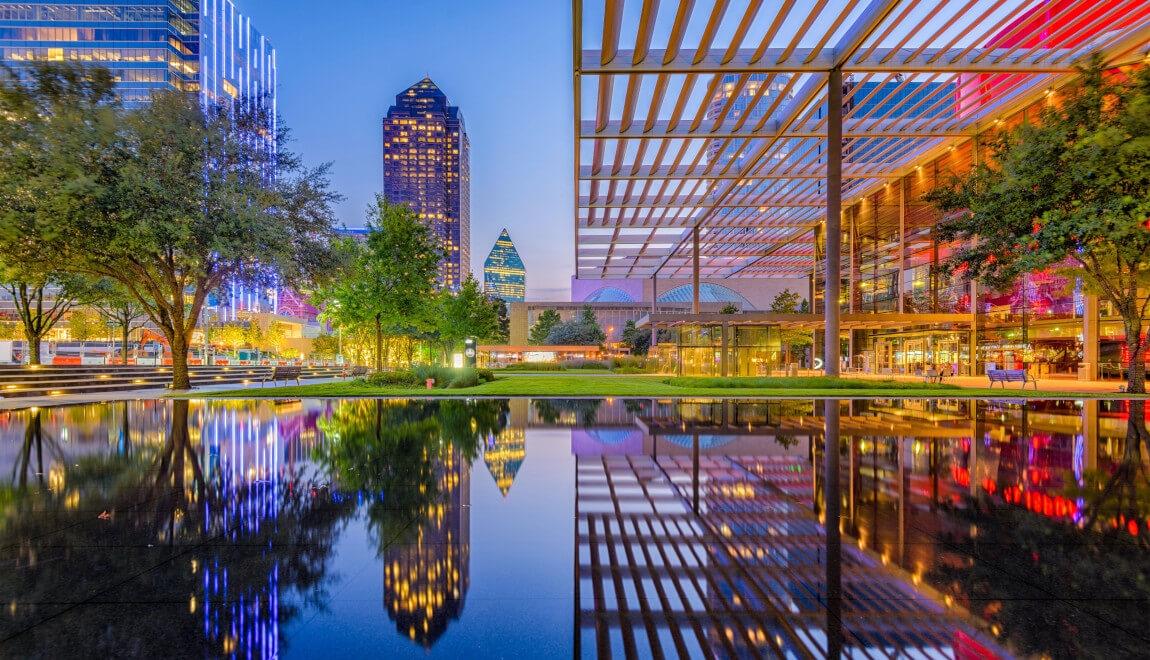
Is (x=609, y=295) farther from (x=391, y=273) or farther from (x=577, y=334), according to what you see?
(x=391, y=273)

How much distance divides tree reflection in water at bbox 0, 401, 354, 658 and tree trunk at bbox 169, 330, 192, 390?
17619 mm

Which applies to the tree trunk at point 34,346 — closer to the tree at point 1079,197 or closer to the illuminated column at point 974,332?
the tree at point 1079,197

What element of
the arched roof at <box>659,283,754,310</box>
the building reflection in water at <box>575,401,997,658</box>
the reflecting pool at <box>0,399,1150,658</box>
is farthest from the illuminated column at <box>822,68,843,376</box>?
the arched roof at <box>659,283,754,310</box>

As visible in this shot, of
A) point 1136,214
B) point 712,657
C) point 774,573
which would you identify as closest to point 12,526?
point 712,657

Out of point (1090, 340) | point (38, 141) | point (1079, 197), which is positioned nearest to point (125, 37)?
point (38, 141)

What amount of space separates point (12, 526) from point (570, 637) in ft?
19.1

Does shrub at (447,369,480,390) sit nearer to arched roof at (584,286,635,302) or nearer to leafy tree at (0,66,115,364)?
leafy tree at (0,66,115,364)

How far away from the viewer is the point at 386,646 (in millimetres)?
2990

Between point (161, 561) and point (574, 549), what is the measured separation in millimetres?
3376

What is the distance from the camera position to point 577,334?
78.4m

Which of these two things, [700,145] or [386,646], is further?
[700,145]

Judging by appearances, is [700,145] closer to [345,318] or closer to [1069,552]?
[345,318]

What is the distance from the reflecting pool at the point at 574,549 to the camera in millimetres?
3076

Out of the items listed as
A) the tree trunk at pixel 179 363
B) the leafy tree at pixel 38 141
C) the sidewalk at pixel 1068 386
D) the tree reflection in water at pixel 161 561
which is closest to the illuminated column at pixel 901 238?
the sidewalk at pixel 1068 386
